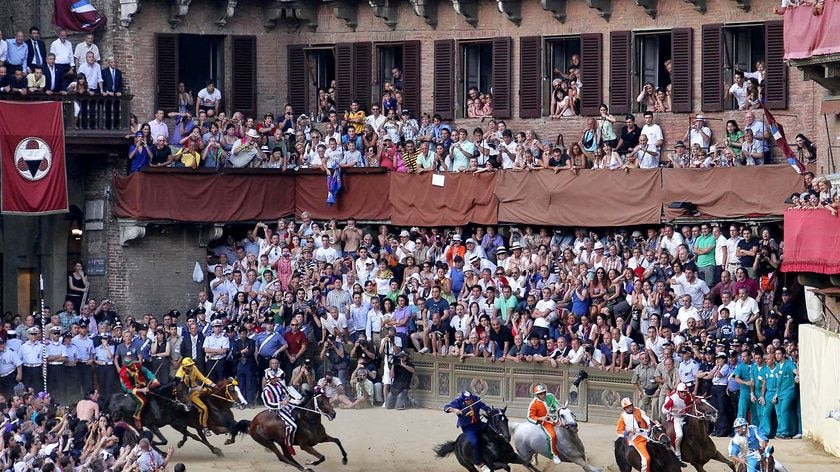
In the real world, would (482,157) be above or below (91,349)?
above

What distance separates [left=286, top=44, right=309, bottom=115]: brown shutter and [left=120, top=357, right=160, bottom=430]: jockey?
11.8 meters

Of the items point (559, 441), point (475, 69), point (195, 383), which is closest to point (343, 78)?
point (475, 69)

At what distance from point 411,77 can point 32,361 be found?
11201 mm

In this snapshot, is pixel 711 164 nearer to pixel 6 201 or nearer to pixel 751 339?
pixel 751 339

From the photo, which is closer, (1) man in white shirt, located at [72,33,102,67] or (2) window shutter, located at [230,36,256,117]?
(1) man in white shirt, located at [72,33,102,67]

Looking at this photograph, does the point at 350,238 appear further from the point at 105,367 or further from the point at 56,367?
the point at 56,367

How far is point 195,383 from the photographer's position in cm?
3631

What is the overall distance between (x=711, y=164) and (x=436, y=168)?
6.68m

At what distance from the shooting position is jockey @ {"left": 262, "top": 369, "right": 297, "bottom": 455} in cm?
3384

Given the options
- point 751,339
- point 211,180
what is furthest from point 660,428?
point 211,180

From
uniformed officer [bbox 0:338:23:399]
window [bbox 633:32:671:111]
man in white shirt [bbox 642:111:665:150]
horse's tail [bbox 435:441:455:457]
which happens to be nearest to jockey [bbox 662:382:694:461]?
horse's tail [bbox 435:441:455:457]

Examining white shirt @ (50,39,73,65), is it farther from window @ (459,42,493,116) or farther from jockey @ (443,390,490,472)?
jockey @ (443,390,490,472)

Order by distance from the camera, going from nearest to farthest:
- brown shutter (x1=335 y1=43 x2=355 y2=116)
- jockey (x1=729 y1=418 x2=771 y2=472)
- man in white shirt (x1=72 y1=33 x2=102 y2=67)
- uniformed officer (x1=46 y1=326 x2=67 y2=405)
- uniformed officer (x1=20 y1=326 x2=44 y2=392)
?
jockey (x1=729 y1=418 x2=771 y2=472) → uniformed officer (x1=20 y1=326 x2=44 y2=392) → uniformed officer (x1=46 y1=326 x2=67 y2=405) → man in white shirt (x1=72 y1=33 x2=102 y2=67) → brown shutter (x1=335 y1=43 x2=355 y2=116)

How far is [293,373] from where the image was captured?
39469 millimetres
